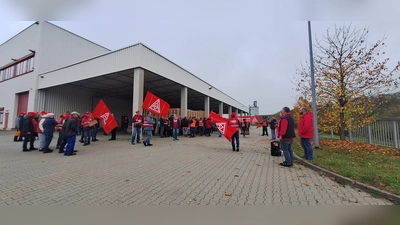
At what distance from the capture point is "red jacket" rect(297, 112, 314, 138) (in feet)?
20.7

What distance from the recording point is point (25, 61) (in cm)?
2197

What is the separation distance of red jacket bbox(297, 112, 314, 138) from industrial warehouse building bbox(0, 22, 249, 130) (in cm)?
1098

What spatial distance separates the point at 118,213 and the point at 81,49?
27137 millimetres

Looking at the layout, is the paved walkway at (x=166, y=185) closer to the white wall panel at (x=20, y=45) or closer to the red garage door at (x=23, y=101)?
the red garage door at (x=23, y=101)

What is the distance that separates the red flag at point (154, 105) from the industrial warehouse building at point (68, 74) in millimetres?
3531

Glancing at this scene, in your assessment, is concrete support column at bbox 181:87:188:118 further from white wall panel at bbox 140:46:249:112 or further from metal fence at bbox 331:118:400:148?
metal fence at bbox 331:118:400:148

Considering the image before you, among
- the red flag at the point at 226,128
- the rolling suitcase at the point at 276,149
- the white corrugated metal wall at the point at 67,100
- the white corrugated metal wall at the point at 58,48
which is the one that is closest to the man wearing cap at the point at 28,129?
the red flag at the point at 226,128

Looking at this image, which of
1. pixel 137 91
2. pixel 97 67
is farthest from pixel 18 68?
pixel 137 91

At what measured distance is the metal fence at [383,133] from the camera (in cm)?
934

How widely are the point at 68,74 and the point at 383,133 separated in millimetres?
24420

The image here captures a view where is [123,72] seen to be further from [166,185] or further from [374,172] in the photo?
[374,172]

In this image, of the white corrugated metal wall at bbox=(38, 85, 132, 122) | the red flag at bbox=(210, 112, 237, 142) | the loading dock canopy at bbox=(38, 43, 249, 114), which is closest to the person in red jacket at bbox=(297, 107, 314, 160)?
the red flag at bbox=(210, 112, 237, 142)

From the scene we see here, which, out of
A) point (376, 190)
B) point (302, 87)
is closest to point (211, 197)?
point (376, 190)

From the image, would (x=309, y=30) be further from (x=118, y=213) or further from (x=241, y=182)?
(x=118, y=213)
